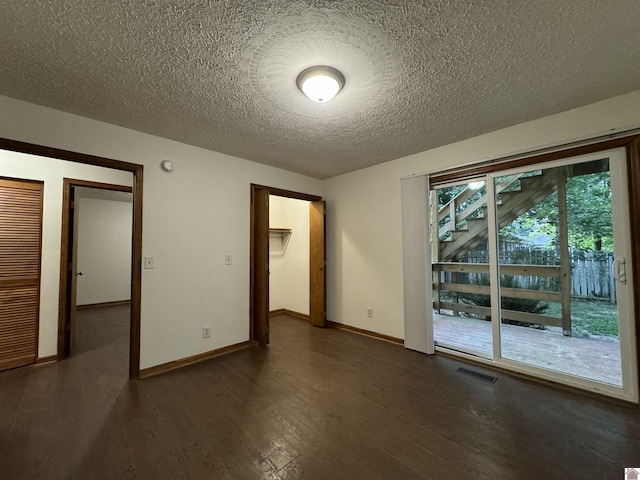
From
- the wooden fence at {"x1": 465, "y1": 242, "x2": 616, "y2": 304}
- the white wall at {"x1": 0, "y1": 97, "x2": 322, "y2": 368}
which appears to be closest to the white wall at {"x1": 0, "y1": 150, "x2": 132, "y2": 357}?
the white wall at {"x1": 0, "y1": 97, "x2": 322, "y2": 368}

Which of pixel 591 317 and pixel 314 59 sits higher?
pixel 314 59

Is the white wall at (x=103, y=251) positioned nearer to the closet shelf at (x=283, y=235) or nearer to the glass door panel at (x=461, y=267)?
the closet shelf at (x=283, y=235)

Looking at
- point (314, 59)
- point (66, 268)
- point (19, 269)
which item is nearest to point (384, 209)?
point (314, 59)

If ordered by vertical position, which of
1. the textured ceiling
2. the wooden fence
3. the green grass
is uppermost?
the textured ceiling

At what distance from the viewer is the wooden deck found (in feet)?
7.77

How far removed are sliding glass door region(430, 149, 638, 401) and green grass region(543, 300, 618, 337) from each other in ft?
0.03

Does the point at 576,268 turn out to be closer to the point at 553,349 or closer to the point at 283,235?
the point at 553,349

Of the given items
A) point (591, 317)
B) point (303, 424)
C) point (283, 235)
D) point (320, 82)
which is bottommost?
point (303, 424)

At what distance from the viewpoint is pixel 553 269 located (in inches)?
106

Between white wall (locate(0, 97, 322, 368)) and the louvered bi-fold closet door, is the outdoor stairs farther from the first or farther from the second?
the louvered bi-fold closet door

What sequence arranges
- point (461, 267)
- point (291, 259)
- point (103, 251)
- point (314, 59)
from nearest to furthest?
point (314, 59)
point (461, 267)
point (291, 259)
point (103, 251)

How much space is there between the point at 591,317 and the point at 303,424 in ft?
9.55

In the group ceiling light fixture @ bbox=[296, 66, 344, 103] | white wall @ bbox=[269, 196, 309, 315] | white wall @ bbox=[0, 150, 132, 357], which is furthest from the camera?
white wall @ bbox=[269, 196, 309, 315]

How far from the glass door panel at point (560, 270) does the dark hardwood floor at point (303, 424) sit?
0.65 meters
